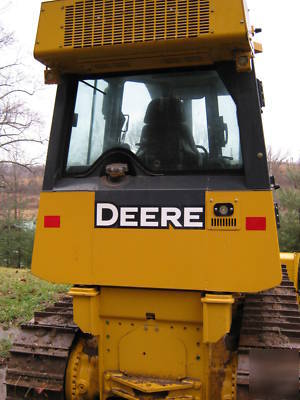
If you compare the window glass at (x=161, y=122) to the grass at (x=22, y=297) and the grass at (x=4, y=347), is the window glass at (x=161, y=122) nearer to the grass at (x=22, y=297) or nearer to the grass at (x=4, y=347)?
the grass at (x=4, y=347)

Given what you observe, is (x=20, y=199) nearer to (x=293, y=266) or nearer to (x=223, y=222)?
(x=293, y=266)

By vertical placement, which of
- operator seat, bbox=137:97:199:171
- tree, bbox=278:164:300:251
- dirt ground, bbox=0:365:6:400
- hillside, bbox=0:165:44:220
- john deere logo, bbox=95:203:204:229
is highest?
hillside, bbox=0:165:44:220

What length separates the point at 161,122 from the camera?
3818mm

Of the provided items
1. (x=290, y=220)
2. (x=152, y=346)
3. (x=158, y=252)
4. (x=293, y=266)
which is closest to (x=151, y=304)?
(x=152, y=346)

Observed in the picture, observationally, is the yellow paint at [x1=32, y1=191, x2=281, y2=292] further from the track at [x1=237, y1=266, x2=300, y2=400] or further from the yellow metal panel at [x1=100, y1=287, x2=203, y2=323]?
the track at [x1=237, y1=266, x2=300, y2=400]

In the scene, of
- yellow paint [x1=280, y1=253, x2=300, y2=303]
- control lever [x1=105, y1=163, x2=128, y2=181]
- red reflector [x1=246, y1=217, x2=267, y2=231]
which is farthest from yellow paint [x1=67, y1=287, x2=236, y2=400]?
yellow paint [x1=280, y1=253, x2=300, y2=303]

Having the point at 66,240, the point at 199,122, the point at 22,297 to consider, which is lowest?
the point at 66,240

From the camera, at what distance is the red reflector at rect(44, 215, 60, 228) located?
3.76 meters

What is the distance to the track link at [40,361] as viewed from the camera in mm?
3727

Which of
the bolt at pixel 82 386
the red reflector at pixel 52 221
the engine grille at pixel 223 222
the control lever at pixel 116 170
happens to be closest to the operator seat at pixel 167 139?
the control lever at pixel 116 170

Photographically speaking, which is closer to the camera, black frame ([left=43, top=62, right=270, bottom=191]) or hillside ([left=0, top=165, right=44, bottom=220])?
black frame ([left=43, top=62, right=270, bottom=191])

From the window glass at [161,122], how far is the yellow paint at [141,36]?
17cm

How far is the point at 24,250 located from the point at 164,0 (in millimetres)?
30486

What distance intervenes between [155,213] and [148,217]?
60mm
